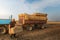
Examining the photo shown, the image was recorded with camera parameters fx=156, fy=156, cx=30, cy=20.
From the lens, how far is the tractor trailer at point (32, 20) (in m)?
11.5

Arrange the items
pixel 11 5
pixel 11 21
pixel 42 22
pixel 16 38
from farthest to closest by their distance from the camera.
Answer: pixel 42 22
pixel 11 5
pixel 11 21
pixel 16 38

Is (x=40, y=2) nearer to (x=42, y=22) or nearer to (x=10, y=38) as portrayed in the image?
(x=42, y=22)

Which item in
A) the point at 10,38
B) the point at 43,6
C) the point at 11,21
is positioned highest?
the point at 43,6

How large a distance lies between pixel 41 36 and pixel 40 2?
10.2ft

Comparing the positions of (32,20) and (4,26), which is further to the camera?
(32,20)

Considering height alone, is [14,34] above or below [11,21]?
below

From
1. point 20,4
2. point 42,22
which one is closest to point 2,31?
point 20,4

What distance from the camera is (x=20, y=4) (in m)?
11.3

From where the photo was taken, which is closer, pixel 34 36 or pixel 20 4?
pixel 34 36

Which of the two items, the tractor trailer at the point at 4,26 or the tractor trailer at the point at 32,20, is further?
the tractor trailer at the point at 32,20

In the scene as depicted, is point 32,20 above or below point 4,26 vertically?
above

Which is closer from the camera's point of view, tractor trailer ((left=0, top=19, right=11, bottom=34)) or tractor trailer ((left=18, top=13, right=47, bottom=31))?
tractor trailer ((left=0, top=19, right=11, bottom=34))

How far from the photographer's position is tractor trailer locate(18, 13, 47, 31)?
11.5 m

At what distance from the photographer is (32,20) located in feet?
38.5
